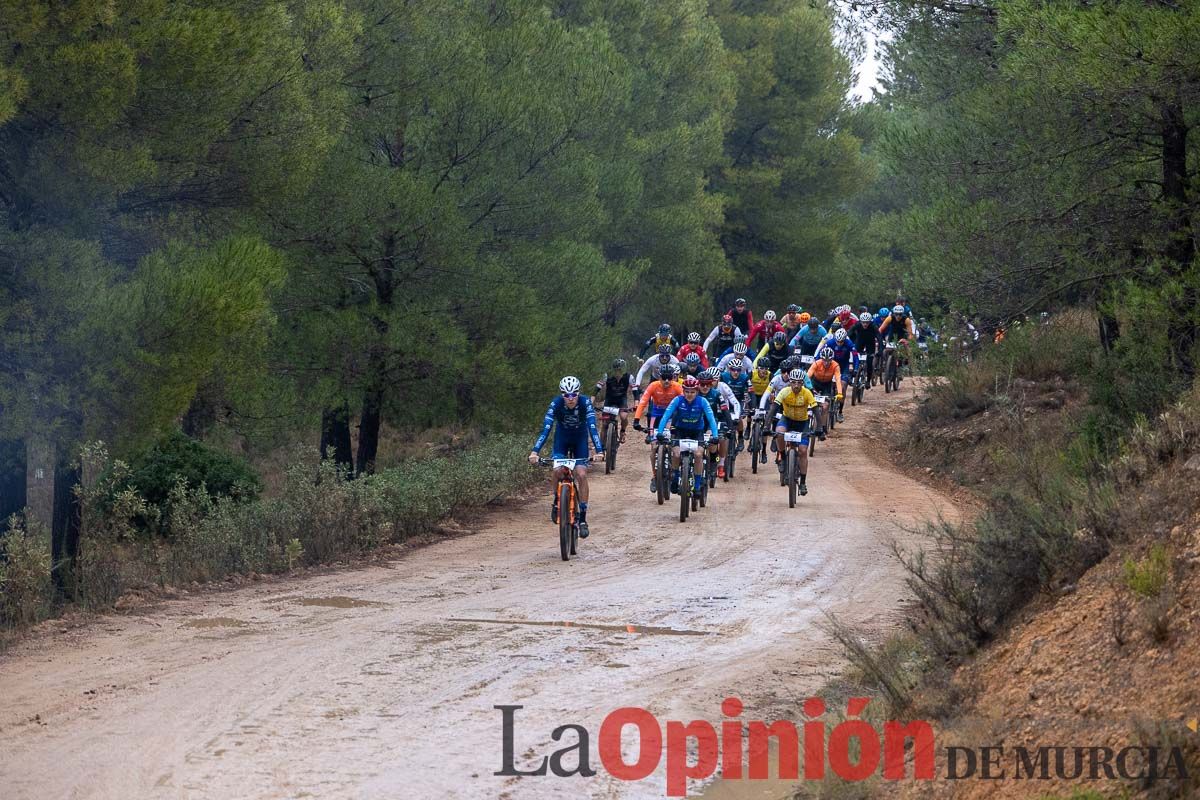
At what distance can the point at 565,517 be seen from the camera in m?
15.1

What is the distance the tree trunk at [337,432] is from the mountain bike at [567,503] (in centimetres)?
611

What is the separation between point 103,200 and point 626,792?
9.35 meters

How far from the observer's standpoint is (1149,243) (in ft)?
48.3

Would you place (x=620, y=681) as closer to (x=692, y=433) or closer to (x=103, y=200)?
(x=103, y=200)

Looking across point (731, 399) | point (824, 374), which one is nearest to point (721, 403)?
point (731, 399)

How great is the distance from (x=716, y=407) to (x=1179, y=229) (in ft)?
28.6

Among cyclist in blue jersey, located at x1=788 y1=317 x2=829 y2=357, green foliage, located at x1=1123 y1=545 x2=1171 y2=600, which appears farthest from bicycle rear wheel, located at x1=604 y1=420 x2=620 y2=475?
green foliage, located at x1=1123 y1=545 x2=1171 y2=600

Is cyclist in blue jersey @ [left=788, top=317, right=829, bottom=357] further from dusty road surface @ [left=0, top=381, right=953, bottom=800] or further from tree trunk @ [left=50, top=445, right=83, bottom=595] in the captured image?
tree trunk @ [left=50, top=445, right=83, bottom=595]

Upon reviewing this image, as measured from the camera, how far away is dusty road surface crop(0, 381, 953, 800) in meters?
7.60

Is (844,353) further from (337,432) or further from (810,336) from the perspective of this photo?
(337,432)

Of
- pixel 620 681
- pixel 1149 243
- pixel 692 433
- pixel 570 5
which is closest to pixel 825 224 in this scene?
pixel 570 5

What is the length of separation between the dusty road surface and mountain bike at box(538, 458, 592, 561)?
24 centimetres

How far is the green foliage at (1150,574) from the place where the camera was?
7.57 metres

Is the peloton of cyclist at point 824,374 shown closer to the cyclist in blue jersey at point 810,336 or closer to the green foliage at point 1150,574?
the cyclist in blue jersey at point 810,336
